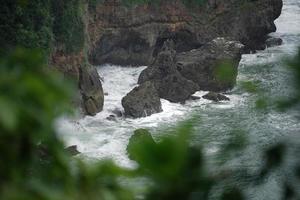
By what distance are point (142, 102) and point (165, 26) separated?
214 inches

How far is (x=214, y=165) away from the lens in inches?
56.1

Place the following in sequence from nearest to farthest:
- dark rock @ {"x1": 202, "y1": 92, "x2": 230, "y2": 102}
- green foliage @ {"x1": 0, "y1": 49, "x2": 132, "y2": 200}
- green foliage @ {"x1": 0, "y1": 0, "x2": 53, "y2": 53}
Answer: green foliage @ {"x1": 0, "y1": 49, "x2": 132, "y2": 200} < green foliage @ {"x1": 0, "y1": 0, "x2": 53, "y2": 53} < dark rock @ {"x1": 202, "y1": 92, "x2": 230, "y2": 102}

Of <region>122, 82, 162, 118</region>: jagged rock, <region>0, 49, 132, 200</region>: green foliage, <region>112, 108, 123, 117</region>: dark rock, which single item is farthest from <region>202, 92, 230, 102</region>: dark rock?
<region>0, 49, 132, 200</region>: green foliage

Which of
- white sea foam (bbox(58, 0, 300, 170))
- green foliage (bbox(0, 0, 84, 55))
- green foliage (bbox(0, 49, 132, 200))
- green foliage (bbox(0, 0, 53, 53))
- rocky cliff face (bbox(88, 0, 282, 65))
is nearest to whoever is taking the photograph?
green foliage (bbox(0, 49, 132, 200))

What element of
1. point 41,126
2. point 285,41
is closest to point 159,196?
point 41,126

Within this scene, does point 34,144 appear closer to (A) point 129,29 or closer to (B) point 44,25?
(B) point 44,25

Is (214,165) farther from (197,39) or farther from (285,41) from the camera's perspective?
(285,41)

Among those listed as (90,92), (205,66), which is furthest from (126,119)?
(205,66)

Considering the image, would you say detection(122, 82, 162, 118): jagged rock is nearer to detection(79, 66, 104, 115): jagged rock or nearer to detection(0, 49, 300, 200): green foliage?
detection(79, 66, 104, 115): jagged rock

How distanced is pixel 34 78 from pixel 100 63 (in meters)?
20.5

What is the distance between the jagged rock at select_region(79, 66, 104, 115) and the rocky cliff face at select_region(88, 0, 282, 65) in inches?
117

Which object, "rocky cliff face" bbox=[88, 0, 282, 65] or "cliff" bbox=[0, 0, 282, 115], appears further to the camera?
"rocky cliff face" bbox=[88, 0, 282, 65]

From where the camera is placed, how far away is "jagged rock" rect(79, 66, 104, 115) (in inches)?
666

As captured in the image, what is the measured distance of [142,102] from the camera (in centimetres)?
1730
